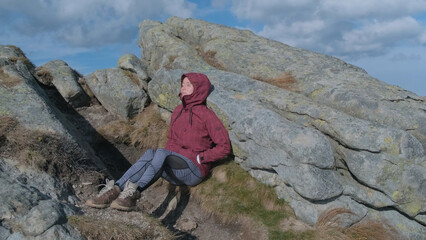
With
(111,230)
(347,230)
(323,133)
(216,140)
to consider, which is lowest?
(111,230)

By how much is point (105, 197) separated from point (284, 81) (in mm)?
7832

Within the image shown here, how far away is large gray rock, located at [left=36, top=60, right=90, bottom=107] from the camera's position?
17578mm

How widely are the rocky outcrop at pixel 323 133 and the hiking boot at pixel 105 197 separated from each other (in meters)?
3.96

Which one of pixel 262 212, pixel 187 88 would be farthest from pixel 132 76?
pixel 262 212

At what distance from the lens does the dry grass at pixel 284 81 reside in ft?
44.1

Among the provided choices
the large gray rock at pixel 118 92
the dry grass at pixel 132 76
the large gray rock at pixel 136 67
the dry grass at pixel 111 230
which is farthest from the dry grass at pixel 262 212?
the dry grass at pixel 132 76

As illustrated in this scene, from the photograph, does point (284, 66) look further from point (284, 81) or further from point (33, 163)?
point (33, 163)

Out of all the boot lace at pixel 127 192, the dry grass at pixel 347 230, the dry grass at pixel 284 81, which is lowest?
the boot lace at pixel 127 192

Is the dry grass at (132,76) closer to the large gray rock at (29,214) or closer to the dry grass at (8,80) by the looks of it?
the dry grass at (8,80)

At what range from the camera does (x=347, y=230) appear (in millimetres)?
9453

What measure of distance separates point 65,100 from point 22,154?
7.02 metres

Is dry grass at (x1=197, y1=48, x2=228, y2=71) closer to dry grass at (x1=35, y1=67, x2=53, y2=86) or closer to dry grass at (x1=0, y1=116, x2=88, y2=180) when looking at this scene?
dry grass at (x1=0, y1=116, x2=88, y2=180)

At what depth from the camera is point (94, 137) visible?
16125 millimetres

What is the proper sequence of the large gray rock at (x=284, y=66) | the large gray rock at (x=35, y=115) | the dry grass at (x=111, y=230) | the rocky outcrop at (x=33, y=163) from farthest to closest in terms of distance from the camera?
the large gray rock at (x=35, y=115), the large gray rock at (x=284, y=66), the dry grass at (x=111, y=230), the rocky outcrop at (x=33, y=163)
